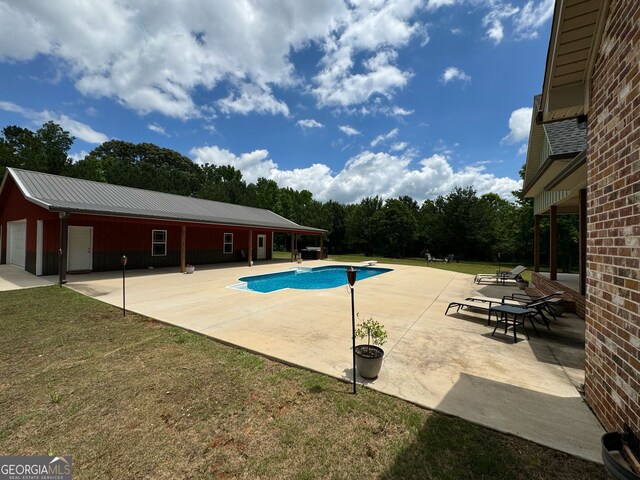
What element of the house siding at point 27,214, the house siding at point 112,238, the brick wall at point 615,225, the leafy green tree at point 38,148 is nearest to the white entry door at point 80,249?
the house siding at point 112,238

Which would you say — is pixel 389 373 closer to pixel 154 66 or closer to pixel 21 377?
pixel 21 377

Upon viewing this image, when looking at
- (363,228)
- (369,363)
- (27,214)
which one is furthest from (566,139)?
(363,228)

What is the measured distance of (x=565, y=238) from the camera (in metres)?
21.3

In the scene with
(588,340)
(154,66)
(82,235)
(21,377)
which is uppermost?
(154,66)

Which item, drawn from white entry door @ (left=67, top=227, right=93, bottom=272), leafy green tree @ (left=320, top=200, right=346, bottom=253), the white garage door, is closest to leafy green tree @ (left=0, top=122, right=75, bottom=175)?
the white garage door

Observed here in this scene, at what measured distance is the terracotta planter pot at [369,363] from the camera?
128 inches

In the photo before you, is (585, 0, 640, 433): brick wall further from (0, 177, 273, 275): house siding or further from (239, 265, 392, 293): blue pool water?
(0, 177, 273, 275): house siding

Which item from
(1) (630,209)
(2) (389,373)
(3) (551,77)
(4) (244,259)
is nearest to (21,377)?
(2) (389,373)

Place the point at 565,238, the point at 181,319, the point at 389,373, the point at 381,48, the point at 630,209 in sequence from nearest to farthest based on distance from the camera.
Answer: the point at 630,209 → the point at 389,373 → the point at 181,319 → the point at 381,48 → the point at 565,238

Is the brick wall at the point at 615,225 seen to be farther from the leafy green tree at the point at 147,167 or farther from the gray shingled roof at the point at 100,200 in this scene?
the leafy green tree at the point at 147,167

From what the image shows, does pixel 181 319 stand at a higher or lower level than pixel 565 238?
lower

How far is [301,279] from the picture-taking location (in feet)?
44.8

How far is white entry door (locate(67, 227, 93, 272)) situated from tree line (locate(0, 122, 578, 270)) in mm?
19934

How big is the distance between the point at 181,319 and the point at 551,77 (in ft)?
23.6
